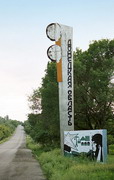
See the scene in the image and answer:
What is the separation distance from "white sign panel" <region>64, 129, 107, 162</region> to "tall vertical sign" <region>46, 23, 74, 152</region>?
170cm

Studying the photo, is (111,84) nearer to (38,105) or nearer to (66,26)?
(66,26)

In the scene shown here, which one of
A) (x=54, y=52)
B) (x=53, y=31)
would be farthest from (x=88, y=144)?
(x=53, y=31)

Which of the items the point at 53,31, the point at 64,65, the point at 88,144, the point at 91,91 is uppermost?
the point at 53,31

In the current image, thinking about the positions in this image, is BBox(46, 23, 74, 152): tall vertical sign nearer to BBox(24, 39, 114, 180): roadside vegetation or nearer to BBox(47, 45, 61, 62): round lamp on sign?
BBox(47, 45, 61, 62): round lamp on sign

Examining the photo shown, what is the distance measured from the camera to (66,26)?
72.7 feet

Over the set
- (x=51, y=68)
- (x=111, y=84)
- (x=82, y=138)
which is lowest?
(x=82, y=138)

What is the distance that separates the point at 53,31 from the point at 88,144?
939 cm

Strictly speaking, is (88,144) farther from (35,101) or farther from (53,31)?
(35,101)

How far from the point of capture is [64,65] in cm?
2139

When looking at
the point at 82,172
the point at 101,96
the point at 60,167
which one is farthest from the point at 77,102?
the point at 82,172

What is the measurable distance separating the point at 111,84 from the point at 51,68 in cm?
621

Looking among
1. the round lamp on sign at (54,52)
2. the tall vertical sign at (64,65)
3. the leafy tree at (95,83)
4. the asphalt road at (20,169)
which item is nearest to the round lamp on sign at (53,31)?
the tall vertical sign at (64,65)

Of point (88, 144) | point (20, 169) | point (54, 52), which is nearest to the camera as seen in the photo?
point (20, 169)

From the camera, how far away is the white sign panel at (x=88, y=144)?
15445mm
